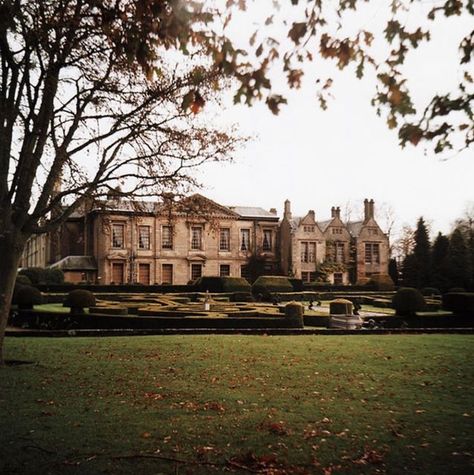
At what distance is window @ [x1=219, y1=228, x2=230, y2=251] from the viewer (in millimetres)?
51594

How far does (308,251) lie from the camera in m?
52.5

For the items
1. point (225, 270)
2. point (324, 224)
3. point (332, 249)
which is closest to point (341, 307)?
point (225, 270)

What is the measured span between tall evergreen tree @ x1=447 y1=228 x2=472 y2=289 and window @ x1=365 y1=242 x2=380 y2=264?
898 centimetres

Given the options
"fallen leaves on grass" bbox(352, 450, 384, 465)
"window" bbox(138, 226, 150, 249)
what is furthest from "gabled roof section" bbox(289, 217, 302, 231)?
"fallen leaves on grass" bbox(352, 450, 384, 465)

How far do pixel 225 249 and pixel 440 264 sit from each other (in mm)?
22315

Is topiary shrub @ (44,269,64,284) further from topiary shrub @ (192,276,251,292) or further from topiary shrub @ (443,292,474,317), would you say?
topiary shrub @ (443,292,474,317)

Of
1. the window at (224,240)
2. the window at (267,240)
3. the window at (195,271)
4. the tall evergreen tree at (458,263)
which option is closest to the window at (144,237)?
the window at (195,271)

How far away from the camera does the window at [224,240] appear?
51594 mm

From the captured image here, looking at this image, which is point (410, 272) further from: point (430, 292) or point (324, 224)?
point (324, 224)

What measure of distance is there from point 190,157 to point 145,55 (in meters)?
5.99

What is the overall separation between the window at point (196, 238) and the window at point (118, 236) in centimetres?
738

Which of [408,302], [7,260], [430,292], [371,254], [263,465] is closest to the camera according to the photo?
[263,465]

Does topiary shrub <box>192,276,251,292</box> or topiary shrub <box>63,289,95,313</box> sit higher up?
topiary shrub <box>192,276,251,292</box>

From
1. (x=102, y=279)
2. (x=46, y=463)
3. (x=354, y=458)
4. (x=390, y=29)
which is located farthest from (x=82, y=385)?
(x=102, y=279)
